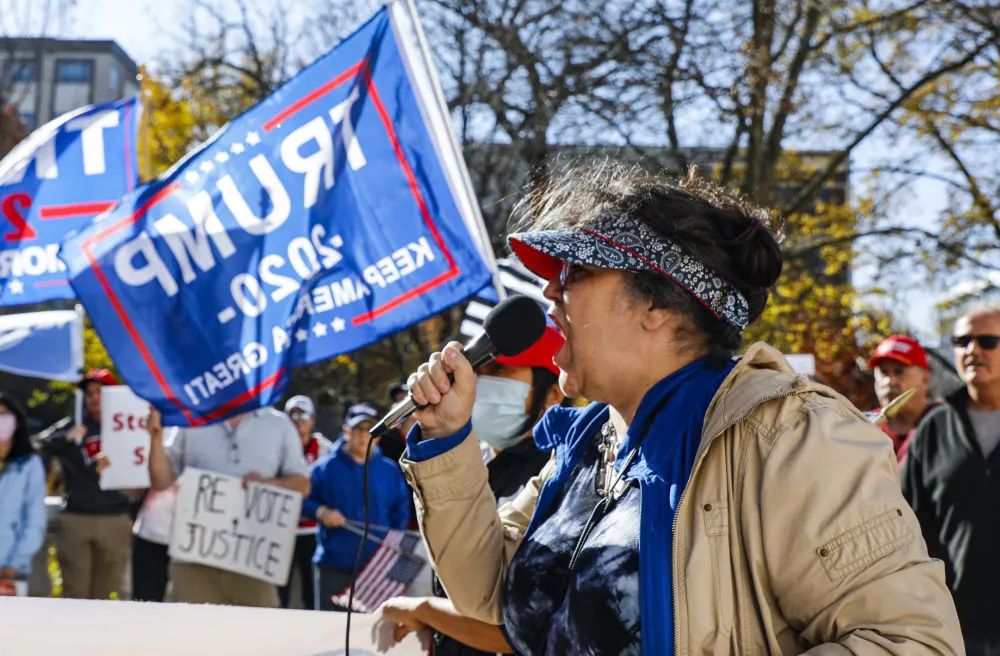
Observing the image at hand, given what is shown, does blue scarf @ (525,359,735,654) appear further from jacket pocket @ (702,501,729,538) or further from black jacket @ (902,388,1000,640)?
black jacket @ (902,388,1000,640)

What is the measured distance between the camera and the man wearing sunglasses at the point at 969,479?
468 centimetres

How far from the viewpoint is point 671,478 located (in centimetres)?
204

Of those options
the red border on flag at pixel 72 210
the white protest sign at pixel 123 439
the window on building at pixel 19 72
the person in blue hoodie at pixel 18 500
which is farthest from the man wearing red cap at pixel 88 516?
the window on building at pixel 19 72

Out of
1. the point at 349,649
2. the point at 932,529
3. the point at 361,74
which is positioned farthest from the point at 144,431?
the point at 349,649

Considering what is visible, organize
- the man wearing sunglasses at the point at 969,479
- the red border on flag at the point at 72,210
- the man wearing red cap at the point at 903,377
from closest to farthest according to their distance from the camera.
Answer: the man wearing sunglasses at the point at 969,479 → the man wearing red cap at the point at 903,377 → the red border on flag at the point at 72,210

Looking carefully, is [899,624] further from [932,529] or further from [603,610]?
[932,529]

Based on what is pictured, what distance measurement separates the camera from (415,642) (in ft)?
9.13

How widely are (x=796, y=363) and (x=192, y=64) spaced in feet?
37.7

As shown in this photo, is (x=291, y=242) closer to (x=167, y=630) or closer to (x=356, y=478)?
(x=167, y=630)

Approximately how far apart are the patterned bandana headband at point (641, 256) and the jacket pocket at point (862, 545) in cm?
56

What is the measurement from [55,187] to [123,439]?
1991mm

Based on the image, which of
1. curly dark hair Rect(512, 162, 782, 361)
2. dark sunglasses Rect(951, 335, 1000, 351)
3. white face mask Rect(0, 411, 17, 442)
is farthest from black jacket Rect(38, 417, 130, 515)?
curly dark hair Rect(512, 162, 782, 361)

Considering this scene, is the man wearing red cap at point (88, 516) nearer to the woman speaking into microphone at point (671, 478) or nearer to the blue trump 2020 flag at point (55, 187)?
the blue trump 2020 flag at point (55, 187)

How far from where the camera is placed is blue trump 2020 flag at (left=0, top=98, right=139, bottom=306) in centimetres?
723
